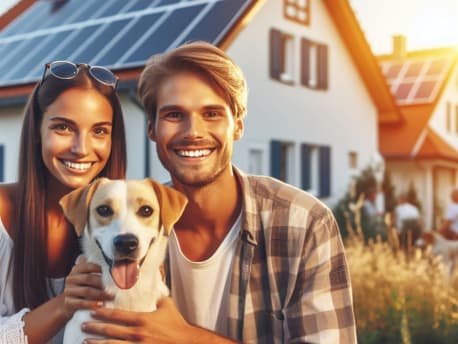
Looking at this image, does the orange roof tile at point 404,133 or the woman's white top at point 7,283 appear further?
the orange roof tile at point 404,133

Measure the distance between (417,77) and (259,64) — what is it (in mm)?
12519

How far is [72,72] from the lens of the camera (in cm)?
334

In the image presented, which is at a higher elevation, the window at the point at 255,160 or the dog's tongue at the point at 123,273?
the window at the point at 255,160

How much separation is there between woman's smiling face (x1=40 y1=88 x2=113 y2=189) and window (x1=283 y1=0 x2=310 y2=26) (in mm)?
14704

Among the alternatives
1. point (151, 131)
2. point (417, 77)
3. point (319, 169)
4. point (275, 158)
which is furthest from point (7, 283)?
point (417, 77)

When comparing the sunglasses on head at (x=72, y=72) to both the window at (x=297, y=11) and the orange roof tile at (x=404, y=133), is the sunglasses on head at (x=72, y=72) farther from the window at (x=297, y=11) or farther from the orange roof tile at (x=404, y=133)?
the orange roof tile at (x=404, y=133)

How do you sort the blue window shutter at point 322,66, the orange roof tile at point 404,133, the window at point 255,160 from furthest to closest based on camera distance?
the orange roof tile at point 404,133 → the blue window shutter at point 322,66 → the window at point 255,160

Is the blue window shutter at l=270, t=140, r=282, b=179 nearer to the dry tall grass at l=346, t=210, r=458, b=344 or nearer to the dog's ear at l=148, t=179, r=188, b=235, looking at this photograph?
the dry tall grass at l=346, t=210, r=458, b=344

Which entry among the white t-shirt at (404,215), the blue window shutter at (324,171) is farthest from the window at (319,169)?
the white t-shirt at (404,215)

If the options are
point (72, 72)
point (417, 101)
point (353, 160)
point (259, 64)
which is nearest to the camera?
point (72, 72)

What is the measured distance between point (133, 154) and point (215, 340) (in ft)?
35.4

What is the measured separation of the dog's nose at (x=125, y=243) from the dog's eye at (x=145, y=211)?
184 millimetres

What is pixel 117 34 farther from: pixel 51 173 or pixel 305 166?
pixel 51 173

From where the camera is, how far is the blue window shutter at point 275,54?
55.1 feet
